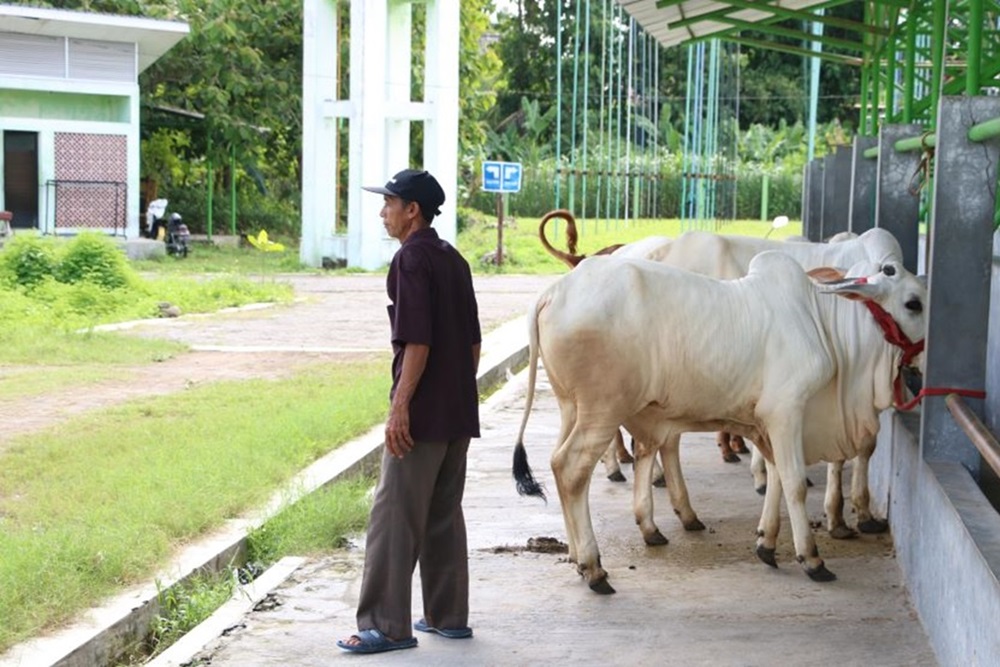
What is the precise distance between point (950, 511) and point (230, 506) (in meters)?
3.74

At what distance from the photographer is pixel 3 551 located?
638 cm

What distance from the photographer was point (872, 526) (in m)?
7.53

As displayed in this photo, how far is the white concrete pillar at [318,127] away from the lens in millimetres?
27828

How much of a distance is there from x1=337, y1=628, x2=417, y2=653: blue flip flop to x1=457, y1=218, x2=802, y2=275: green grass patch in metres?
19.8

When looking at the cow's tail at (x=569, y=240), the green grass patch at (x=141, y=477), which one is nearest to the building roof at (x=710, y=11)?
the cow's tail at (x=569, y=240)

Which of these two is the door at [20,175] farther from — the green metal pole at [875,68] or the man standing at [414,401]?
the man standing at [414,401]

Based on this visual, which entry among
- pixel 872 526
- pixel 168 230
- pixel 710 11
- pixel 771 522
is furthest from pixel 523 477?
pixel 168 230

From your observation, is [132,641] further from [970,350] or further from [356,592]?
[970,350]

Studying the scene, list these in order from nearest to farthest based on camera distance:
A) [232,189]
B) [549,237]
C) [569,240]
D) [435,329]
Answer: [435,329], [569,240], [549,237], [232,189]

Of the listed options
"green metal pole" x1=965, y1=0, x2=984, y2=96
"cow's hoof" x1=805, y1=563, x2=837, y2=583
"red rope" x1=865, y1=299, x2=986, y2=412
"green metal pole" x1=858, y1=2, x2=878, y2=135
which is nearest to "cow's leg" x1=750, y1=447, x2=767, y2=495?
"red rope" x1=865, y1=299, x2=986, y2=412

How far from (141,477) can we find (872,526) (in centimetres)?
375

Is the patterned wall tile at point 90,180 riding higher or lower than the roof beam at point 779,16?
lower

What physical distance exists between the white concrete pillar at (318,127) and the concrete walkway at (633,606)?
20490mm

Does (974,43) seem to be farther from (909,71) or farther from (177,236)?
(177,236)
